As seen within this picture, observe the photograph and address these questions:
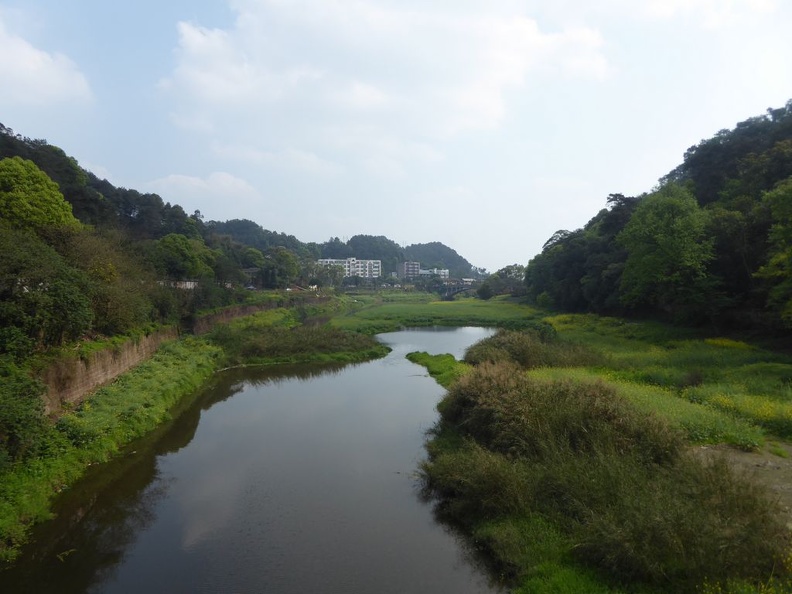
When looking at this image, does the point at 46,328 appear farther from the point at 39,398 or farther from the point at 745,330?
the point at 745,330

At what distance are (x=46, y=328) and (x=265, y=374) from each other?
1288cm

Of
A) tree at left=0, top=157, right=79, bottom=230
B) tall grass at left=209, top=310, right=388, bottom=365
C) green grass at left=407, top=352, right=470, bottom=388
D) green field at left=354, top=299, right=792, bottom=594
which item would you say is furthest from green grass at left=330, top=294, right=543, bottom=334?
green field at left=354, top=299, right=792, bottom=594

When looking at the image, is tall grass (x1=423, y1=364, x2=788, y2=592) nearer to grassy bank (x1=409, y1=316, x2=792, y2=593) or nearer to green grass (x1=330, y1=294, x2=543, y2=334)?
grassy bank (x1=409, y1=316, x2=792, y2=593)

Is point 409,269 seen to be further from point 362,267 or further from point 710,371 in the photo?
point 710,371

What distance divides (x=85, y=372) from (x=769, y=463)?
64.2 ft

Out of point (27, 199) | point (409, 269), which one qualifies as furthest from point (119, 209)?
point (409, 269)

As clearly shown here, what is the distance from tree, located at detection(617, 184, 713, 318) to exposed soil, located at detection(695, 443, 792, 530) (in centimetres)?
1727

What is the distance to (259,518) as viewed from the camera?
34.9 ft

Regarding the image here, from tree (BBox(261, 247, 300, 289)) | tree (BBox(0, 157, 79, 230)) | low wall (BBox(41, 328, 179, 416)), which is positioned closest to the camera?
low wall (BBox(41, 328, 179, 416))

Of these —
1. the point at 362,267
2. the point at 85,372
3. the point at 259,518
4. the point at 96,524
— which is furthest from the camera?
the point at 362,267

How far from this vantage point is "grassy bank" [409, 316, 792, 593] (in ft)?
21.9

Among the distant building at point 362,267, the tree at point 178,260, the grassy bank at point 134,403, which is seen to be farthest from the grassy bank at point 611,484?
the distant building at point 362,267

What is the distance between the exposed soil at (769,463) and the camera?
9.12 meters

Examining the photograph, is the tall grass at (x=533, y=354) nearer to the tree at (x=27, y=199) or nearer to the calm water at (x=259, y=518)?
the calm water at (x=259, y=518)
